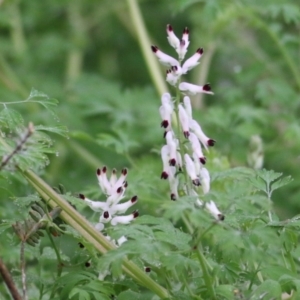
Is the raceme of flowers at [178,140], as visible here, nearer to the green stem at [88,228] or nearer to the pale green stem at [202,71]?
the green stem at [88,228]

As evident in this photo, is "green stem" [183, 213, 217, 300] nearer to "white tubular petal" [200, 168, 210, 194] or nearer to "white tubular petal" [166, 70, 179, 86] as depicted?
"white tubular petal" [200, 168, 210, 194]

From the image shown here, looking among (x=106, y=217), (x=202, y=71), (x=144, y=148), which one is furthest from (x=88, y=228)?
(x=202, y=71)

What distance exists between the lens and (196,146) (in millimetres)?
1436

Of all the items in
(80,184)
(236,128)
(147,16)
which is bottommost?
(80,184)

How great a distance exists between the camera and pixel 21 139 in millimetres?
1268

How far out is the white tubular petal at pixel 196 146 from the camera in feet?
4.67

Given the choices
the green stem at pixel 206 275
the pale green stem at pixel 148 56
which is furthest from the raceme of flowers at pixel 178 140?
the pale green stem at pixel 148 56

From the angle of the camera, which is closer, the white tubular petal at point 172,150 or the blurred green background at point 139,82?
the white tubular petal at point 172,150

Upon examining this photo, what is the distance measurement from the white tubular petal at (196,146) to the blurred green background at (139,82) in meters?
0.55

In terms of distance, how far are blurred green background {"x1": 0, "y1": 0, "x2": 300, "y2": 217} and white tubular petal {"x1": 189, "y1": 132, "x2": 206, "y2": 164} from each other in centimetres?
55

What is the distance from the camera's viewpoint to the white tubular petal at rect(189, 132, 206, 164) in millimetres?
1424

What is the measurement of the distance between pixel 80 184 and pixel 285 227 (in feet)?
6.38

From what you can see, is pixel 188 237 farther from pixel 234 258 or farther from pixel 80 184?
pixel 80 184

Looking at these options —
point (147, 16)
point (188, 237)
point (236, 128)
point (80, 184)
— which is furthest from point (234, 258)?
point (147, 16)
